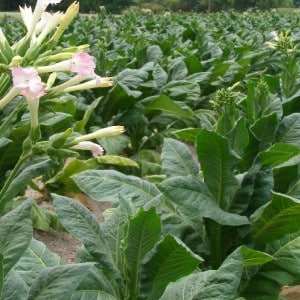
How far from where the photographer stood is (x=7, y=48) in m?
1.62

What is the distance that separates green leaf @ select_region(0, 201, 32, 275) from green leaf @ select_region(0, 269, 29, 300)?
0.06 m

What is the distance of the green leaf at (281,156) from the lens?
94.3 inches

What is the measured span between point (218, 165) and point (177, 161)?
0.75ft

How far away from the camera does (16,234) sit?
1654 millimetres

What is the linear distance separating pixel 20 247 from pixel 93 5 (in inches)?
1937

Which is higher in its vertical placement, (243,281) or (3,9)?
(243,281)

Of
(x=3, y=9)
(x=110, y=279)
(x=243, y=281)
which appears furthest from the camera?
(x=3, y=9)

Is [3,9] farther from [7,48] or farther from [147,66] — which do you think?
[7,48]

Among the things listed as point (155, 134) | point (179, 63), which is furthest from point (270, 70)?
point (155, 134)

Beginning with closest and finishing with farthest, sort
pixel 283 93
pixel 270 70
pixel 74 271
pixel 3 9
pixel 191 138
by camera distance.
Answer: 1. pixel 74 271
2. pixel 191 138
3. pixel 283 93
4. pixel 270 70
5. pixel 3 9

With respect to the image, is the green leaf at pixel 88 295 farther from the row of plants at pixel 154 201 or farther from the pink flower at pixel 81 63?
the pink flower at pixel 81 63

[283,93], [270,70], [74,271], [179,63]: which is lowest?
[270,70]

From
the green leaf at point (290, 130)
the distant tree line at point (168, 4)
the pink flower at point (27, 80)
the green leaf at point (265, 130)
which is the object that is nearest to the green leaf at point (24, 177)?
the pink flower at point (27, 80)

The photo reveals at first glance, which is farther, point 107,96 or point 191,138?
point 107,96
